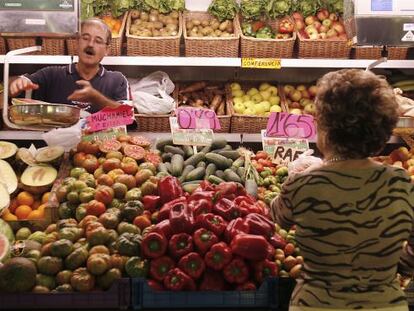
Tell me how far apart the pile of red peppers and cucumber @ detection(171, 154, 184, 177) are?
0.97 m

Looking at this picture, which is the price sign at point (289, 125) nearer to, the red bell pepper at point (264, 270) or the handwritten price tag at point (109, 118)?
the handwritten price tag at point (109, 118)

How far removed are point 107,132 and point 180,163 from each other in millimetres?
549

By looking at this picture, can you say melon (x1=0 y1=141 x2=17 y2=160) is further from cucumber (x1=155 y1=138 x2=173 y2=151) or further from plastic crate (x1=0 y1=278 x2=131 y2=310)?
plastic crate (x1=0 y1=278 x2=131 y2=310)

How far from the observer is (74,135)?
→ 4023 mm

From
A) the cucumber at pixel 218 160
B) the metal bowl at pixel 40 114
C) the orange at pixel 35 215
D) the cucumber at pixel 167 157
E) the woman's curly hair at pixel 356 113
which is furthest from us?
the cucumber at pixel 167 157

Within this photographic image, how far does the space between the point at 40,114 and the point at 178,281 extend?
1156mm

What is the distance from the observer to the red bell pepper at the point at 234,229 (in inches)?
95.4

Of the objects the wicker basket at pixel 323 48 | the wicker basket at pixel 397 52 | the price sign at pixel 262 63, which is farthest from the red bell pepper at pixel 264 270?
the wicker basket at pixel 397 52

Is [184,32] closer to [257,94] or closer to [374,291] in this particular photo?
[257,94]

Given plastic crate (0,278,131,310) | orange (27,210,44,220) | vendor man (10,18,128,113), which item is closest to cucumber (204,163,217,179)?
orange (27,210,44,220)

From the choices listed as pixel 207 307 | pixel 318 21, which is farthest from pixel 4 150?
pixel 318 21

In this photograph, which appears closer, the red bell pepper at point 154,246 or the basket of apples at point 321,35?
the red bell pepper at point 154,246

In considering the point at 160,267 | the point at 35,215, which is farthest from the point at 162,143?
the point at 160,267

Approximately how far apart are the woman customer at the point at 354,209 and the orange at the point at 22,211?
1728 mm
